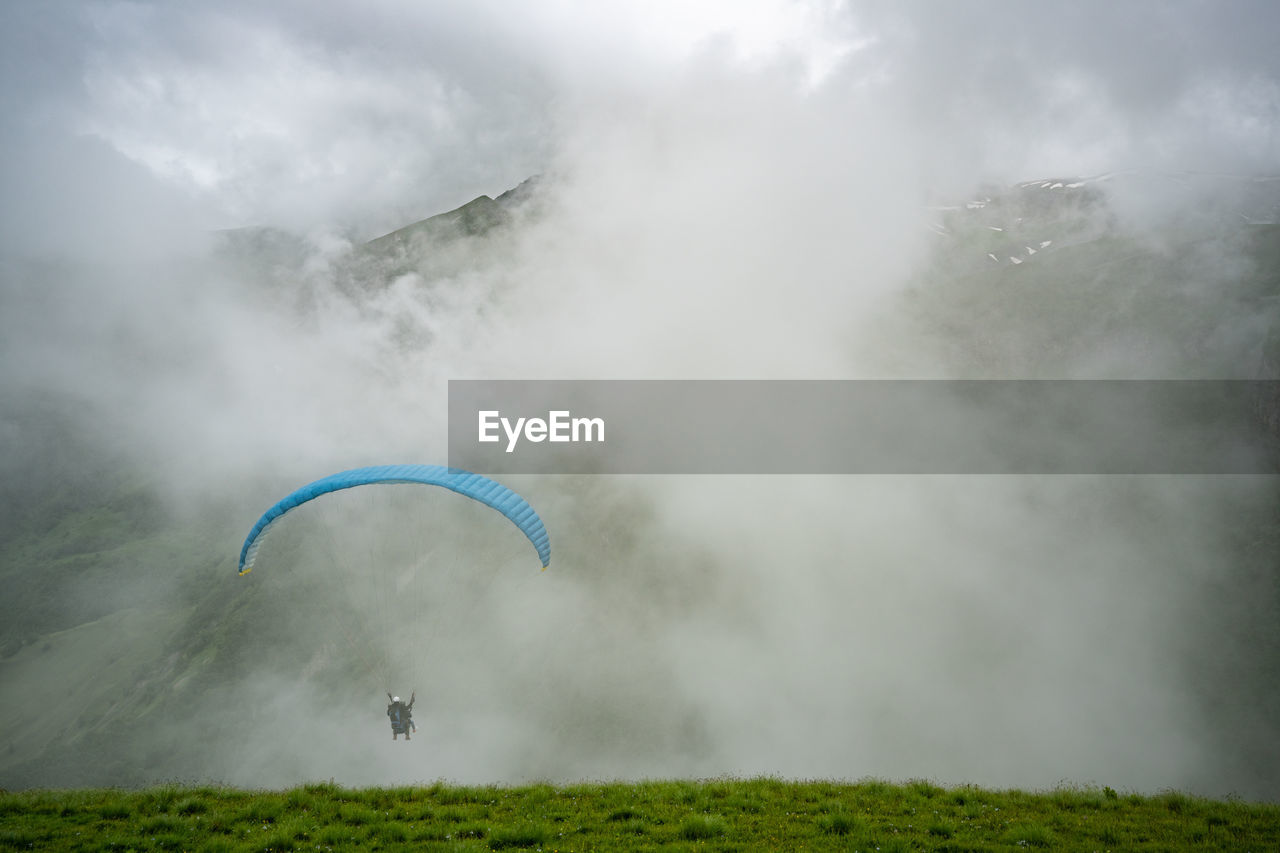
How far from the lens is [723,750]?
7594 inches

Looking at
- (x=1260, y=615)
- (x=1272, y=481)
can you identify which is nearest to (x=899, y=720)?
(x=1260, y=615)

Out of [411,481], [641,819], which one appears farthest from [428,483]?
[641,819]

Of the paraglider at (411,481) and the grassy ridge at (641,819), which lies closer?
the grassy ridge at (641,819)

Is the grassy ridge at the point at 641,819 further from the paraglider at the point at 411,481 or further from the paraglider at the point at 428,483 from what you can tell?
the paraglider at the point at 428,483

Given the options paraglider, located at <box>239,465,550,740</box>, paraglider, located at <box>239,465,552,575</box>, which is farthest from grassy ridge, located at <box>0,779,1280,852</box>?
paraglider, located at <box>239,465,552,575</box>

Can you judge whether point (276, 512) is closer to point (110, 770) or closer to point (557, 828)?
point (557, 828)

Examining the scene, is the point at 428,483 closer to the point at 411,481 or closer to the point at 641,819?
the point at 411,481

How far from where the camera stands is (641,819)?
40.8 feet

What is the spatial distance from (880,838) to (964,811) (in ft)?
8.85

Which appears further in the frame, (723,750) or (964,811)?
(723,750)

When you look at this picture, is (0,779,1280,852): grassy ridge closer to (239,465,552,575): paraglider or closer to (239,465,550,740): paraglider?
(239,465,550,740): paraglider

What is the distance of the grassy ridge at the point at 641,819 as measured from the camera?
11.5m

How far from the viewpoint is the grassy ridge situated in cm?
1152

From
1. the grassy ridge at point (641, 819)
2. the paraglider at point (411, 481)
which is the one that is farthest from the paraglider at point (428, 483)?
the grassy ridge at point (641, 819)
